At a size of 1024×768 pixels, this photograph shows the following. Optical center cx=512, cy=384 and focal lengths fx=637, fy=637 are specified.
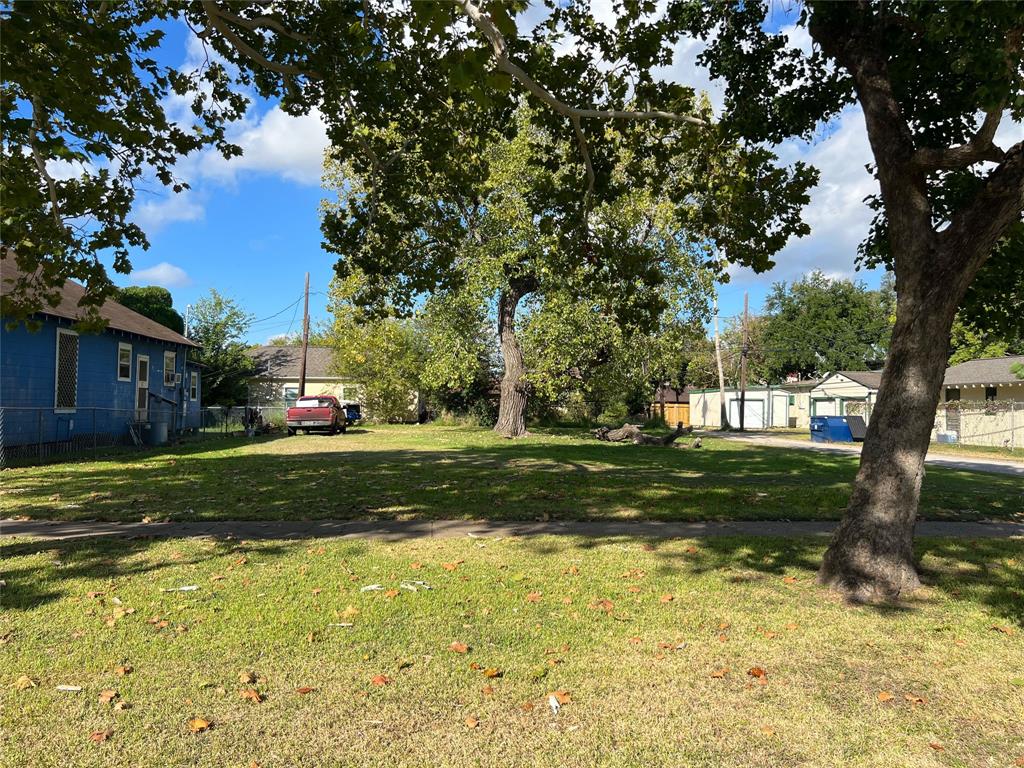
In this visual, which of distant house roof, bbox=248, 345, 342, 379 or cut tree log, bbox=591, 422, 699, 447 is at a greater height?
distant house roof, bbox=248, 345, 342, 379

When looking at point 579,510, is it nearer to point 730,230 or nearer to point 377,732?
point 730,230

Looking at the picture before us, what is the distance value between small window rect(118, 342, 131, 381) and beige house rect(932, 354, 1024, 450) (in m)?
31.3

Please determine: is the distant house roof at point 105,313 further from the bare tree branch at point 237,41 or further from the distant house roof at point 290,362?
the distant house roof at point 290,362

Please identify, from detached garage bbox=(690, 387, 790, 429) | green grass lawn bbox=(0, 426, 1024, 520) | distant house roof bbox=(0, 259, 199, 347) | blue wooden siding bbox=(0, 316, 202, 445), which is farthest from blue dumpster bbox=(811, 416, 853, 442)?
distant house roof bbox=(0, 259, 199, 347)

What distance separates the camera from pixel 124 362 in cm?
2109

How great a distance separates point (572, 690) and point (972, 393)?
3730 centimetres

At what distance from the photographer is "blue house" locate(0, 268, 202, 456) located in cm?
1559

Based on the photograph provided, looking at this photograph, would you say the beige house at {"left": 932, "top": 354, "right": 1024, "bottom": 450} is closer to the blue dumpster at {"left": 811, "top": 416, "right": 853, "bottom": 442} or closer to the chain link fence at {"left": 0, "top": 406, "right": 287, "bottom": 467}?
the blue dumpster at {"left": 811, "top": 416, "right": 853, "bottom": 442}

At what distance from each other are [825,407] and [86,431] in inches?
1679

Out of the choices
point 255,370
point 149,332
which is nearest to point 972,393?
→ point 149,332

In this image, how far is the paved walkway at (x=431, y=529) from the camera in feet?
23.2

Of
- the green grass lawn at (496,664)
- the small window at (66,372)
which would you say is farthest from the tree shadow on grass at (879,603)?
the small window at (66,372)

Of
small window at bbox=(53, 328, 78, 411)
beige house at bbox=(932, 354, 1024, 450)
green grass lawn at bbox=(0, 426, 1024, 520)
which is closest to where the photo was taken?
green grass lawn at bbox=(0, 426, 1024, 520)

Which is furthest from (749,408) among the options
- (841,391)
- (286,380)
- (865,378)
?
(286,380)
